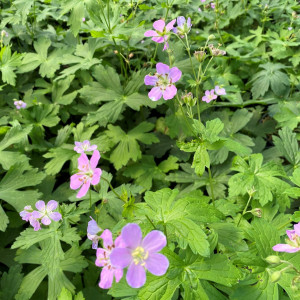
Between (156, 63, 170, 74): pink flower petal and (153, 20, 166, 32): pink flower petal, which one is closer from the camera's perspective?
(156, 63, 170, 74): pink flower petal

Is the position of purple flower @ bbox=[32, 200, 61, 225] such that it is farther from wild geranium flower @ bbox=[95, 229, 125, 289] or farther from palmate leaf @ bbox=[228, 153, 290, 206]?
palmate leaf @ bbox=[228, 153, 290, 206]

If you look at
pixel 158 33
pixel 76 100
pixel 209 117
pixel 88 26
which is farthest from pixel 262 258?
pixel 88 26

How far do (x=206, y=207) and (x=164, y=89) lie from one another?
2.06 ft

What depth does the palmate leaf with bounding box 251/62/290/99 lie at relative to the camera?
112 inches

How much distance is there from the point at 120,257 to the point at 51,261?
1.04 m

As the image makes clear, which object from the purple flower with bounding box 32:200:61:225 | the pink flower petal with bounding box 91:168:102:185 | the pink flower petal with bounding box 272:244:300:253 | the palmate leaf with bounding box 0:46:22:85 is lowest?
the purple flower with bounding box 32:200:61:225

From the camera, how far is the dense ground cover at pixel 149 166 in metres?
1.21

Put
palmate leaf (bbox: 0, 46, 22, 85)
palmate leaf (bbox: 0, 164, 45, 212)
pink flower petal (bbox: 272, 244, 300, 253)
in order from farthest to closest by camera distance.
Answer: palmate leaf (bbox: 0, 46, 22, 85), palmate leaf (bbox: 0, 164, 45, 212), pink flower petal (bbox: 272, 244, 300, 253)

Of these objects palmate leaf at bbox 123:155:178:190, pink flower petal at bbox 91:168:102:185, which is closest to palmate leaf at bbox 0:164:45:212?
palmate leaf at bbox 123:155:178:190

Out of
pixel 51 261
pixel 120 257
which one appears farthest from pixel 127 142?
pixel 120 257

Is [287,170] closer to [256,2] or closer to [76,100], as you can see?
[76,100]

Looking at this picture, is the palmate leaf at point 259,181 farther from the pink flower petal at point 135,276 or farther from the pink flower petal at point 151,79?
the pink flower petal at point 135,276

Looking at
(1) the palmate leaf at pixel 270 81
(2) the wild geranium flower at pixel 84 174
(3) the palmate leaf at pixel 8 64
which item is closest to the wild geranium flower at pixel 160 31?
(2) the wild geranium flower at pixel 84 174

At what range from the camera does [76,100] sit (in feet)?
9.80
